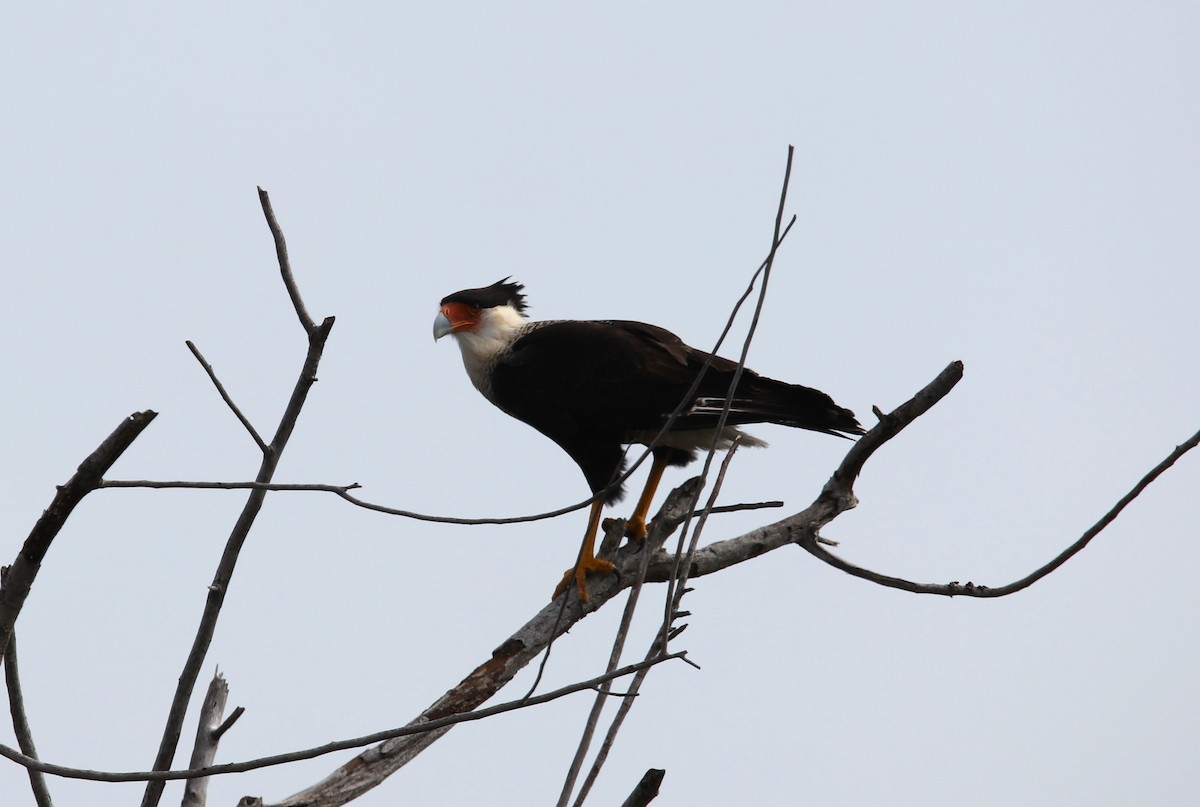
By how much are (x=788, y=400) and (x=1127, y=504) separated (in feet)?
5.75

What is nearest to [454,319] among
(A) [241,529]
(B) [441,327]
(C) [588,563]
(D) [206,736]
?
(B) [441,327]

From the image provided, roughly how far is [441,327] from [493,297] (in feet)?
1.09

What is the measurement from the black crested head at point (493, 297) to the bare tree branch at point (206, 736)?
2.54 metres

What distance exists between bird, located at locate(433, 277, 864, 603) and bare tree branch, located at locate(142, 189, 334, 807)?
1.74 m

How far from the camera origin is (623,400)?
457cm

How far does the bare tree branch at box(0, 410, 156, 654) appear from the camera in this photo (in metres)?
1.79

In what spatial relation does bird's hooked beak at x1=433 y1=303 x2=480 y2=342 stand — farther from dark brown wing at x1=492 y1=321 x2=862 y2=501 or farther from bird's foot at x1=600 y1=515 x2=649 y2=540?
bird's foot at x1=600 y1=515 x2=649 y2=540

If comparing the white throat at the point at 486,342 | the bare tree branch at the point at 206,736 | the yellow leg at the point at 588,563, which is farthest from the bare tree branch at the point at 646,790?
the white throat at the point at 486,342

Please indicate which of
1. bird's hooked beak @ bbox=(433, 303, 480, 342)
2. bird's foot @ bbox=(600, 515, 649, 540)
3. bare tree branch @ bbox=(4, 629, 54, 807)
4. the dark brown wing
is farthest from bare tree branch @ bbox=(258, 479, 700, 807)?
bird's hooked beak @ bbox=(433, 303, 480, 342)

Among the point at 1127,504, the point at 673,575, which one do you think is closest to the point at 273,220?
the point at 673,575

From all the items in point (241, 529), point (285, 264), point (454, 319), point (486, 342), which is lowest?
point (241, 529)

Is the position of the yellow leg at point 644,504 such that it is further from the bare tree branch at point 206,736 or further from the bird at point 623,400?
the bare tree branch at point 206,736

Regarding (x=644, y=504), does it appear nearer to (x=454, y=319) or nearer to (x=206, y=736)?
(x=454, y=319)

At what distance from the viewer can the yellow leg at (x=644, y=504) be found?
178 inches
